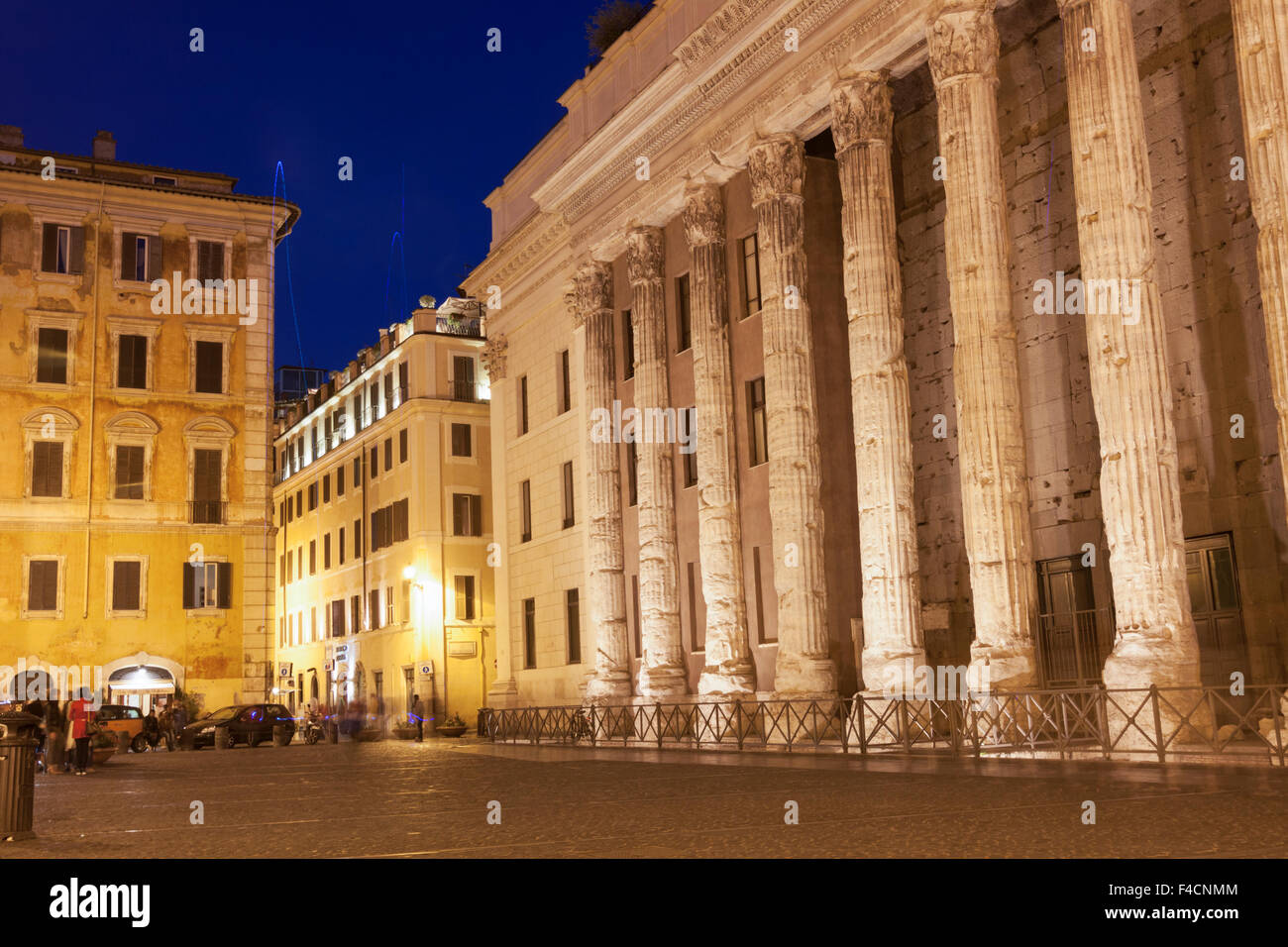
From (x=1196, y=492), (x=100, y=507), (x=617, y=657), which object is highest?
(x=100, y=507)

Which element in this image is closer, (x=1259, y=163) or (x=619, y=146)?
(x=1259, y=163)

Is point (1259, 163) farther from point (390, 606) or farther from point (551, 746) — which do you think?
point (390, 606)

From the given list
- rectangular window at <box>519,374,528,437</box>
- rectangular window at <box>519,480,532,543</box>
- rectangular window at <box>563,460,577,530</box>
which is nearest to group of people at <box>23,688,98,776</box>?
rectangular window at <box>563,460,577,530</box>

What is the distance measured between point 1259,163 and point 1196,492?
5.81 m

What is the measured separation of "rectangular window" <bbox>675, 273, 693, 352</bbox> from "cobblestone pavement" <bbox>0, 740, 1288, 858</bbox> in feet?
44.4

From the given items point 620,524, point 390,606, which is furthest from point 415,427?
point 620,524

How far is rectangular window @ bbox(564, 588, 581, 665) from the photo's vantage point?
112 ft

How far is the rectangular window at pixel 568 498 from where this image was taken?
34.5 meters

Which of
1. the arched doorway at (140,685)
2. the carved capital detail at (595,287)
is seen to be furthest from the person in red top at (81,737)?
the carved capital detail at (595,287)

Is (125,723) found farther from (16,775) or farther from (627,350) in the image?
(16,775)

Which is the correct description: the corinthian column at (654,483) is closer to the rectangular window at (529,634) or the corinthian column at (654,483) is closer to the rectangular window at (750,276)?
the rectangular window at (750,276)

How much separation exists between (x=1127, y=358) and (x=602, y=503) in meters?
16.2

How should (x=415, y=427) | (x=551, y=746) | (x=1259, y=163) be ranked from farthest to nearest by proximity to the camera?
(x=415, y=427) < (x=551, y=746) < (x=1259, y=163)

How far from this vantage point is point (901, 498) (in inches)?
837
